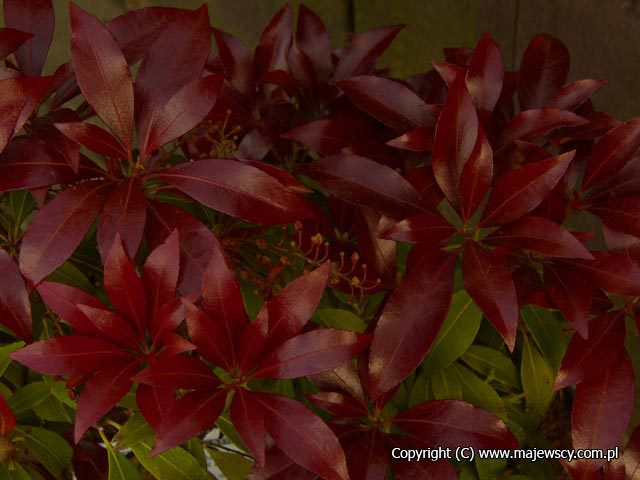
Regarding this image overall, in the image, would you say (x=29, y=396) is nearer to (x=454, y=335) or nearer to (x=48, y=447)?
(x=48, y=447)

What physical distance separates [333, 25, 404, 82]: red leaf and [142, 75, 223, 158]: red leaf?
0.31m

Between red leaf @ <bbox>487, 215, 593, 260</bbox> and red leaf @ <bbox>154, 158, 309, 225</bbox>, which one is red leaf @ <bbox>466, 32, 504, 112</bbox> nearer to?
red leaf @ <bbox>487, 215, 593, 260</bbox>

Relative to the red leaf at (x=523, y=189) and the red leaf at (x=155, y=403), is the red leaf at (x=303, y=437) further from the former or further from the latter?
the red leaf at (x=523, y=189)

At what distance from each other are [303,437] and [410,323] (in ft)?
0.47

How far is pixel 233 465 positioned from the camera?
801mm

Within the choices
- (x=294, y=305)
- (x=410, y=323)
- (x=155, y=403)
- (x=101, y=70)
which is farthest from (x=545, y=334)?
(x=101, y=70)

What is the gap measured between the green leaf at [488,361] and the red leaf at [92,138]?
1.54ft

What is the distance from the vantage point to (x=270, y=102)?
928 millimetres

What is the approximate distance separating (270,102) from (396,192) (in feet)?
0.96

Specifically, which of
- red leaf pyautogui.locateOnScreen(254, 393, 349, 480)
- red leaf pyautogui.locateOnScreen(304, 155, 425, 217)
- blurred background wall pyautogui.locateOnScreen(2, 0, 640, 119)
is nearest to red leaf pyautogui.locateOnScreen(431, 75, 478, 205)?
red leaf pyautogui.locateOnScreen(304, 155, 425, 217)

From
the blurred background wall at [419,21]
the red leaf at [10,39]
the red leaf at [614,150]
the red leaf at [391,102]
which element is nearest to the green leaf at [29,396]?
the red leaf at [10,39]

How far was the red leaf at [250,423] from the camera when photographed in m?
0.58

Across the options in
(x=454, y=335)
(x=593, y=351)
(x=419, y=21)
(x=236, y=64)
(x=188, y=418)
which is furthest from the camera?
(x=419, y=21)

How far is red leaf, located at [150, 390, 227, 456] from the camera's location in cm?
58
